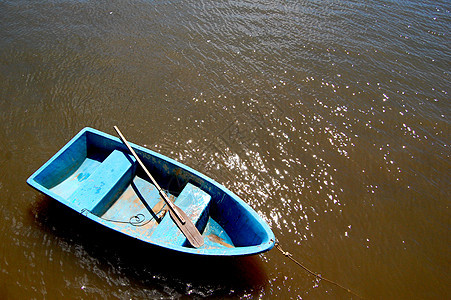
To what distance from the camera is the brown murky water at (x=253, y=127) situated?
5.87 meters

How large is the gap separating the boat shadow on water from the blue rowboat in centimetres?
40

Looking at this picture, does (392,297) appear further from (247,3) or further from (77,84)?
(247,3)

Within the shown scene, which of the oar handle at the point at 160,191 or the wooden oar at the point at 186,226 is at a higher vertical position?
the oar handle at the point at 160,191

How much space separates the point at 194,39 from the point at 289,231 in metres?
8.98

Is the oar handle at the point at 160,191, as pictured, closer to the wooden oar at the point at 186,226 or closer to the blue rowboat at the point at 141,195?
the wooden oar at the point at 186,226

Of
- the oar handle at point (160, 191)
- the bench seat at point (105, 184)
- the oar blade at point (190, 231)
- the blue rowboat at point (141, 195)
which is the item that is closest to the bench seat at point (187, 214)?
the blue rowboat at point (141, 195)

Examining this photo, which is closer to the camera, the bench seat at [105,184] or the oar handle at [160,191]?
the oar handle at [160,191]

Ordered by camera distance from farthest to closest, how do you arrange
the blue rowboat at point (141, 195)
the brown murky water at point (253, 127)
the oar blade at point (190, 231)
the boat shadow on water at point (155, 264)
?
the brown murky water at point (253, 127), the boat shadow on water at point (155, 264), the blue rowboat at point (141, 195), the oar blade at point (190, 231)

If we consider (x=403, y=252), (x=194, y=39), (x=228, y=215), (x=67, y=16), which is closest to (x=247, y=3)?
(x=194, y=39)

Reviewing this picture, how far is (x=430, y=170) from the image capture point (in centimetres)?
786

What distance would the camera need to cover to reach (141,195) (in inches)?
261

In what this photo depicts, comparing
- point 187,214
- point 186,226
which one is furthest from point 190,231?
point 187,214

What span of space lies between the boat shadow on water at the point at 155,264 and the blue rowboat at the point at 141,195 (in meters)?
0.40

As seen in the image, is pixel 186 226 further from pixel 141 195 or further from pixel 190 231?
pixel 141 195
